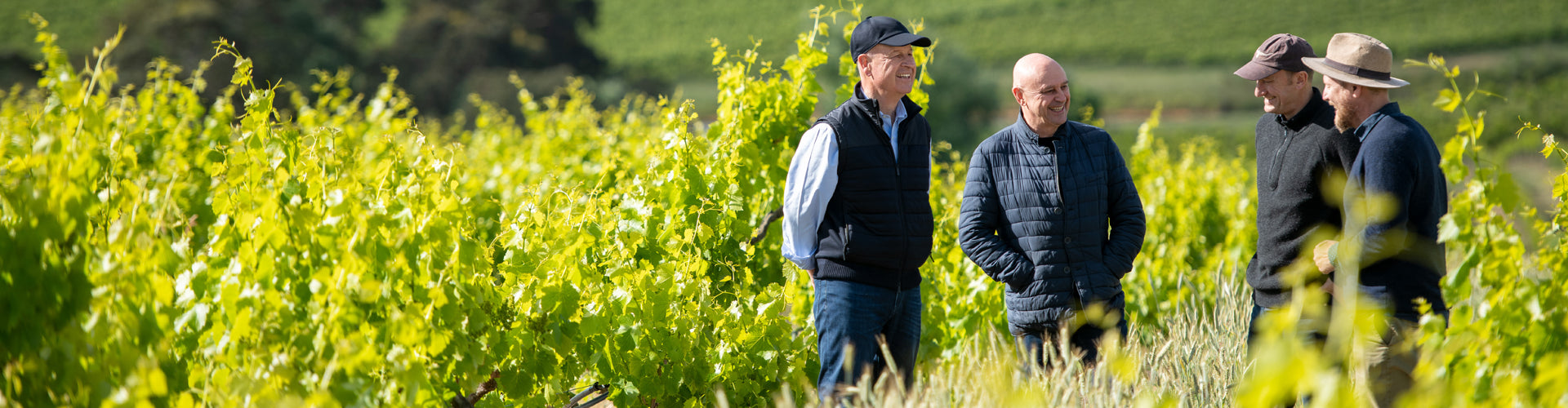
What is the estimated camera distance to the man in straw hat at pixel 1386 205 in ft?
7.11

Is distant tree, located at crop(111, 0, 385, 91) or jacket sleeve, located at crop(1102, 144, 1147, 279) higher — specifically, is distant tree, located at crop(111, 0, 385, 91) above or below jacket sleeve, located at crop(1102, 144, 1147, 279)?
above

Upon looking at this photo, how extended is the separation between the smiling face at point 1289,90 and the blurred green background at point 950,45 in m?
10.8

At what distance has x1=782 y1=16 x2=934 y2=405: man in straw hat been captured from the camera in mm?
2457

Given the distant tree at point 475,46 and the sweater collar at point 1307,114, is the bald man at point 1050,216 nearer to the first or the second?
the sweater collar at point 1307,114

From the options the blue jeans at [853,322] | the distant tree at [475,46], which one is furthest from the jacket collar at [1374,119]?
the distant tree at [475,46]

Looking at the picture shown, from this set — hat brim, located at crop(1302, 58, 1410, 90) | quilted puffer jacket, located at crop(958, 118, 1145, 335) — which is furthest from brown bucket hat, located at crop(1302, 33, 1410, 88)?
quilted puffer jacket, located at crop(958, 118, 1145, 335)

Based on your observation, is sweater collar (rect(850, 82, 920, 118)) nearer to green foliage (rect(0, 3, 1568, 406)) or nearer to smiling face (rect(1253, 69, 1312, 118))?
green foliage (rect(0, 3, 1568, 406))

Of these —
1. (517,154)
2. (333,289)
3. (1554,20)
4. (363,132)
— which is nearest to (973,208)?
(333,289)

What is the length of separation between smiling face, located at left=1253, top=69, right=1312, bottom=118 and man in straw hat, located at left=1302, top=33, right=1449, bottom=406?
8 cm

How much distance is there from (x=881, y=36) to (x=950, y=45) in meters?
22.4

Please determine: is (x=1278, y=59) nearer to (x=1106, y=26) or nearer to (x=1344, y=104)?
(x=1344, y=104)

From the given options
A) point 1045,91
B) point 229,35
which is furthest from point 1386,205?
point 229,35

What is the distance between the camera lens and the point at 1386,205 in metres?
2.05

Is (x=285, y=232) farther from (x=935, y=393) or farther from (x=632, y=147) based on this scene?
(x=632, y=147)
